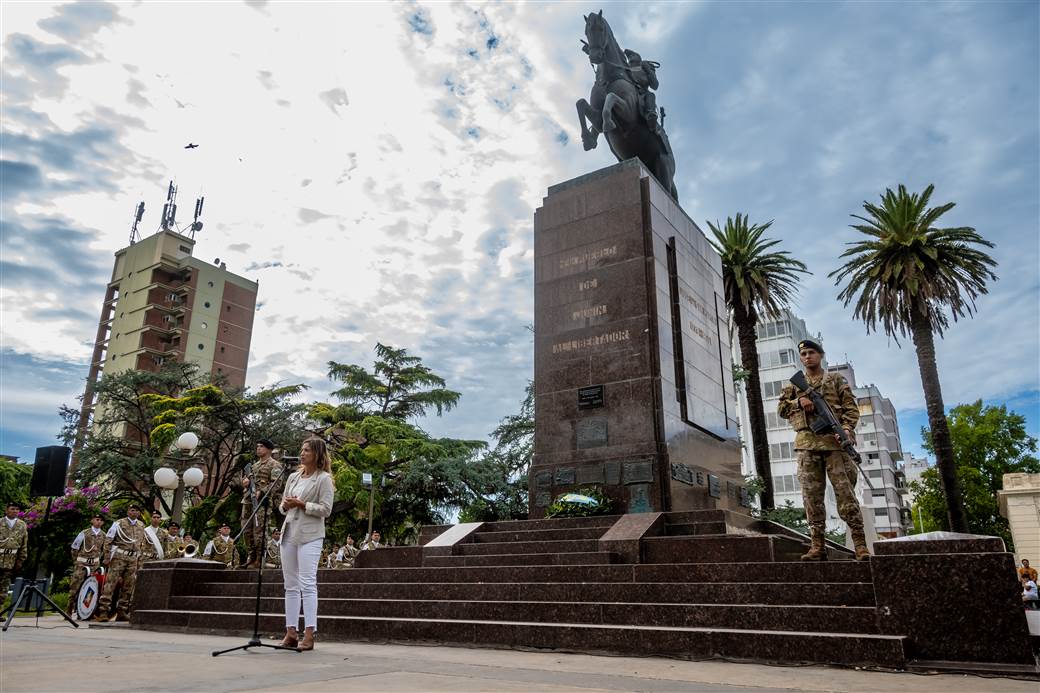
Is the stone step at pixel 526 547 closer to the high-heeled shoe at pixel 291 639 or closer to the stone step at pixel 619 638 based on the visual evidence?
the stone step at pixel 619 638

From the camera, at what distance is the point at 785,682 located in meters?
4.23

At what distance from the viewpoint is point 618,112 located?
50.9ft

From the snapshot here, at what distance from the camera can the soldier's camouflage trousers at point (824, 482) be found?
6672 mm

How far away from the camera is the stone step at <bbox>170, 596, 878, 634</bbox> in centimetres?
563

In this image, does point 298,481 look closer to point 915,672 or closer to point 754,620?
point 754,620

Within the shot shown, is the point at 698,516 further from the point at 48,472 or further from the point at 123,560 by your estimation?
the point at 123,560

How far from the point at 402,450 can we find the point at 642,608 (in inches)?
1085

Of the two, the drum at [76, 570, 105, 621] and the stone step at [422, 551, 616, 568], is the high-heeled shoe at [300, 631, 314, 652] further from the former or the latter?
the drum at [76, 570, 105, 621]

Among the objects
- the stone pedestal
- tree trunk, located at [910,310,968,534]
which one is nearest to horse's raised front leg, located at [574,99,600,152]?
the stone pedestal

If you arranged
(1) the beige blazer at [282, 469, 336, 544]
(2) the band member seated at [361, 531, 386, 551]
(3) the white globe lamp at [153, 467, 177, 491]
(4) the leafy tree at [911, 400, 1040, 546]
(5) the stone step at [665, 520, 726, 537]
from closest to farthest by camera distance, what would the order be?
(1) the beige blazer at [282, 469, 336, 544] → (5) the stone step at [665, 520, 726, 537] → (3) the white globe lamp at [153, 467, 177, 491] → (2) the band member seated at [361, 531, 386, 551] → (4) the leafy tree at [911, 400, 1040, 546]

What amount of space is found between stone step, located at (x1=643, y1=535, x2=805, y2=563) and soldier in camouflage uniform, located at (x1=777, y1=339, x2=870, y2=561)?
800 millimetres

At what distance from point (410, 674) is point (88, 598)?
10.6 meters

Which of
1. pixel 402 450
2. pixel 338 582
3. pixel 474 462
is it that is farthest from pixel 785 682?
pixel 402 450

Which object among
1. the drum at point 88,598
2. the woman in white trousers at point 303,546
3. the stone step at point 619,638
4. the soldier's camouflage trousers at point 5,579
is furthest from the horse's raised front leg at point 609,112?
the soldier's camouflage trousers at point 5,579
